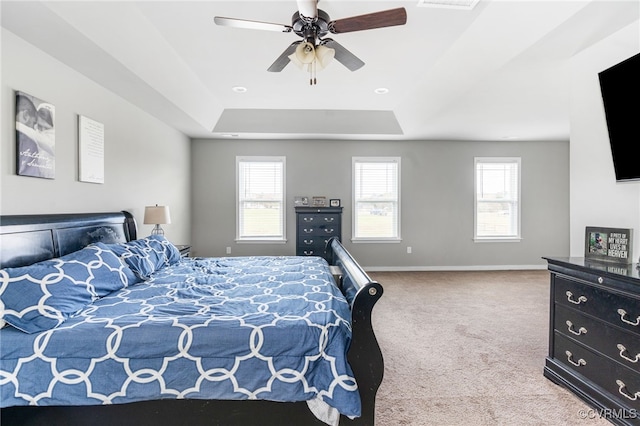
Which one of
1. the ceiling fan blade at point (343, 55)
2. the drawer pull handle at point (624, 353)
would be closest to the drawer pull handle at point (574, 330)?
the drawer pull handle at point (624, 353)

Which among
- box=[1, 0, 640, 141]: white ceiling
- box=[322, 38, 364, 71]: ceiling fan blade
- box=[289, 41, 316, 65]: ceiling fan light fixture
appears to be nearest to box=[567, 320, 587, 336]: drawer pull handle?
box=[1, 0, 640, 141]: white ceiling

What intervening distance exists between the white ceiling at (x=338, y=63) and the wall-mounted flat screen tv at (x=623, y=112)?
37 centimetres

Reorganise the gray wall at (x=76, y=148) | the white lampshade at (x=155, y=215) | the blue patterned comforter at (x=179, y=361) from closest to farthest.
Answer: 1. the blue patterned comforter at (x=179, y=361)
2. the gray wall at (x=76, y=148)
3. the white lampshade at (x=155, y=215)

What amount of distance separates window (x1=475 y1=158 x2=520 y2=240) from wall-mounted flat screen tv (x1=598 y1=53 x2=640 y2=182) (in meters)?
4.04

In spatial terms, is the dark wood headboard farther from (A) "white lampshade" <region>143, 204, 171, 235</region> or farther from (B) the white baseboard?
(B) the white baseboard

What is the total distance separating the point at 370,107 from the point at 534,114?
2.28 m

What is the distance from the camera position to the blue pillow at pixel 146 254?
99.0 inches

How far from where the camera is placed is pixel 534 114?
14.5 feet

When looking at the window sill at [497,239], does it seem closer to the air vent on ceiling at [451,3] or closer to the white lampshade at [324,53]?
the air vent on ceiling at [451,3]

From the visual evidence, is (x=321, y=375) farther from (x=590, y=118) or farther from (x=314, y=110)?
(x=314, y=110)

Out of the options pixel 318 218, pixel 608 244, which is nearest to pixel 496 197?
pixel 318 218

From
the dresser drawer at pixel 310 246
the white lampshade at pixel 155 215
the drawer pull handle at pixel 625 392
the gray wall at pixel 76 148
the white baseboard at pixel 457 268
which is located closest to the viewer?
the drawer pull handle at pixel 625 392

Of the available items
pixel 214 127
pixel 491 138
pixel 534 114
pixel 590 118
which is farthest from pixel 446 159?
pixel 214 127

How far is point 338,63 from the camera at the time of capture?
3240 mm
